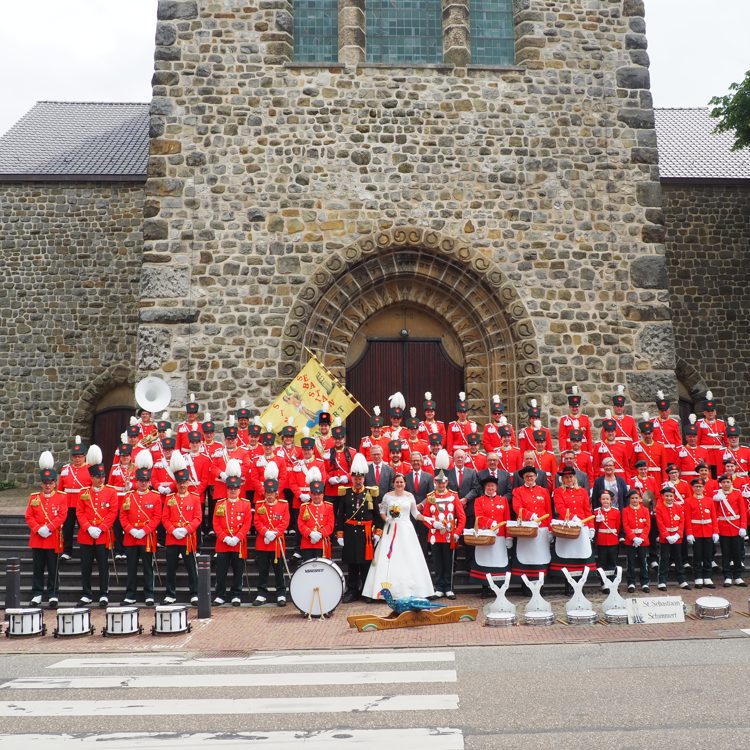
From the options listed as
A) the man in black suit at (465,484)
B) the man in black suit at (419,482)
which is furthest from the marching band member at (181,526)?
the man in black suit at (465,484)

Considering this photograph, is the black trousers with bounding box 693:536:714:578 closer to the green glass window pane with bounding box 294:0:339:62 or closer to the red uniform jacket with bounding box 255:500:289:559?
the red uniform jacket with bounding box 255:500:289:559

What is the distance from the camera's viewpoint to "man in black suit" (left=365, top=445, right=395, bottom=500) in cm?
1181

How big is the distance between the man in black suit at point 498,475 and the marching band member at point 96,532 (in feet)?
16.6

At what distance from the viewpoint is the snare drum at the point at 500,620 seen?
379 inches

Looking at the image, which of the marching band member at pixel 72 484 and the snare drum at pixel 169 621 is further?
the marching band member at pixel 72 484

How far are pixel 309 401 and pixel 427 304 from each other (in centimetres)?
304

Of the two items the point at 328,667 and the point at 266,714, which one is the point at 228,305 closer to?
the point at 328,667

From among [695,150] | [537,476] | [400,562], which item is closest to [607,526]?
[537,476]

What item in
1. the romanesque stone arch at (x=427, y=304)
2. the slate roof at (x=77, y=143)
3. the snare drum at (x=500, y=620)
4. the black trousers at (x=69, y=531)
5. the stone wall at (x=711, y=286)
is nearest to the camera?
the snare drum at (x=500, y=620)

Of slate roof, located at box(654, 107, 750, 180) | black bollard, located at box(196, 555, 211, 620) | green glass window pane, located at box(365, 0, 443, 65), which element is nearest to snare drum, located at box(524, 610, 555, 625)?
black bollard, located at box(196, 555, 211, 620)

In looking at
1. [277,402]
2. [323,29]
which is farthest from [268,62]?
[277,402]

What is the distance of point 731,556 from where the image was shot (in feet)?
39.1

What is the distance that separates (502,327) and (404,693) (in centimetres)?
899

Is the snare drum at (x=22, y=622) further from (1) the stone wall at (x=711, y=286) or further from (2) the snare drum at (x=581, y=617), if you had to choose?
(1) the stone wall at (x=711, y=286)
